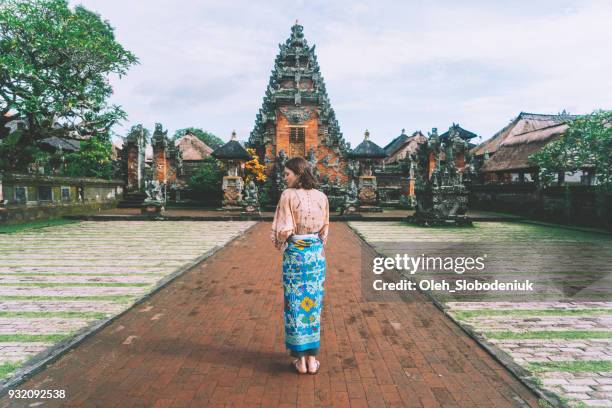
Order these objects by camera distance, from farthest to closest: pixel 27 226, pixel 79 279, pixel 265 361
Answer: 1. pixel 27 226
2. pixel 79 279
3. pixel 265 361

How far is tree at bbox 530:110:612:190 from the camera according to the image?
1412cm

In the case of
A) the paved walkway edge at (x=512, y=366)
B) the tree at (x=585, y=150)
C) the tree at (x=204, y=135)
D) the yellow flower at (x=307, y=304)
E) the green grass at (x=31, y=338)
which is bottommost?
the paved walkway edge at (x=512, y=366)

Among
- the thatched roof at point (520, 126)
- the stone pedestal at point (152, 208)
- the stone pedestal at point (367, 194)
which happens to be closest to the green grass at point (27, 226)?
the stone pedestal at point (152, 208)

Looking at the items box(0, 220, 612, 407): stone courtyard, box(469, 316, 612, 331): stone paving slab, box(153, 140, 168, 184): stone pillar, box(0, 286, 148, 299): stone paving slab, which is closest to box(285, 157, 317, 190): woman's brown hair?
box(0, 220, 612, 407): stone courtyard

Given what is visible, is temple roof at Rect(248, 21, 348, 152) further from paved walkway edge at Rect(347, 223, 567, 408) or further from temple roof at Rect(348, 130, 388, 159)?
paved walkway edge at Rect(347, 223, 567, 408)

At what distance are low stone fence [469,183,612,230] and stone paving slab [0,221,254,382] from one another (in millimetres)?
13916

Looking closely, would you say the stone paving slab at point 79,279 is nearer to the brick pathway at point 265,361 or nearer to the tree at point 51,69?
the brick pathway at point 265,361

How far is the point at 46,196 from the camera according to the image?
667 inches

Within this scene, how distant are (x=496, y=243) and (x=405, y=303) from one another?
279 inches

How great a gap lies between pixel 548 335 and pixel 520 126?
110ft

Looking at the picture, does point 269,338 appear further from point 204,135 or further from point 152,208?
point 204,135

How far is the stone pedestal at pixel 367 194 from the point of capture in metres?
23.2

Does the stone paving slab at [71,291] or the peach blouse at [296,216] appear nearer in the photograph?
the peach blouse at [296,216]

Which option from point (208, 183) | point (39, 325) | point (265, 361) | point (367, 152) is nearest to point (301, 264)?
point (265, 361)
